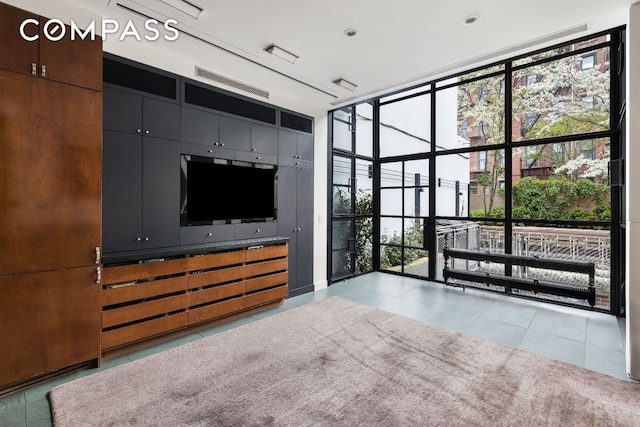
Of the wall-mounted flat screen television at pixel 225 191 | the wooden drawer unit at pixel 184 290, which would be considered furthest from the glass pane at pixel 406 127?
the wooden drawer unit at pixel 184 290

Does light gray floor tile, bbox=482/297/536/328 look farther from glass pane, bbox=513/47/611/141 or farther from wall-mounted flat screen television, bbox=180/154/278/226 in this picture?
wall-mounted flat screen television, bbox=180/154/278/226

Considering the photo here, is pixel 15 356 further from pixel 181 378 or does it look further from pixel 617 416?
pixel 617 416

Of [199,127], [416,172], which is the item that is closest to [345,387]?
[199,127]

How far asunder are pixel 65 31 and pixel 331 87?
2.91 metres

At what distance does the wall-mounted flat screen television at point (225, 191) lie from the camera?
3.48m

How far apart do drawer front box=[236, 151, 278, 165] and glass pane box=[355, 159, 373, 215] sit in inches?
79.4

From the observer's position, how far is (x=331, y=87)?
4371 mm

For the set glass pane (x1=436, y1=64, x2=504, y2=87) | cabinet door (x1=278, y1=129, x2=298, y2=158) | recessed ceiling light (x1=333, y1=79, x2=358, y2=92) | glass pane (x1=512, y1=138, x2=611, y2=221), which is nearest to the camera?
glass pane (x1=512, y1=138, x2=611, y2=221)

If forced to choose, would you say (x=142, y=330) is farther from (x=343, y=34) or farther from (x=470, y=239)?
(x=470, y=239)

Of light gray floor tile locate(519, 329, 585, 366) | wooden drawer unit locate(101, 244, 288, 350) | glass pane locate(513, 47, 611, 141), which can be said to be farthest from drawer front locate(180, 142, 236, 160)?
glass pane locate(513, 47, 611, 141)

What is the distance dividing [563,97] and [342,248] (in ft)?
12.5

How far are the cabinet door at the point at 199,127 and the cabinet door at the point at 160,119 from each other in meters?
0.07

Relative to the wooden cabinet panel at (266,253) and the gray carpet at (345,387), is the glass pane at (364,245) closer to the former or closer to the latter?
the wooden cabinet panel at (266,253)

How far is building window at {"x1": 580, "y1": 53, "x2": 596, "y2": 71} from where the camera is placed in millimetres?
3883
